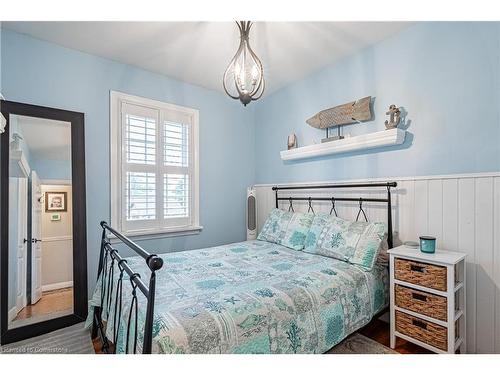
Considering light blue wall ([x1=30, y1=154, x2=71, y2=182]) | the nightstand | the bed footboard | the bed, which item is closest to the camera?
the bed footboard

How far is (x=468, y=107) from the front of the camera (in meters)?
1.82

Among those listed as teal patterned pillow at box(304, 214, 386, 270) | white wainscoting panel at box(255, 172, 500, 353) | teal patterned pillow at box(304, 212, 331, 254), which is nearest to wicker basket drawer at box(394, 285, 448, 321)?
teal patterned pillow at box(304, 214, 386, 270)

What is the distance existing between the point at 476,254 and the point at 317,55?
217 centimetres

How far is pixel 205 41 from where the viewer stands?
7.41 feet

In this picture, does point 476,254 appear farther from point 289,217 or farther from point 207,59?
point 207,59

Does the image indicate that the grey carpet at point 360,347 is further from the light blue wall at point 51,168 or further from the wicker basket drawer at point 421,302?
the light blue wall at point 51,168

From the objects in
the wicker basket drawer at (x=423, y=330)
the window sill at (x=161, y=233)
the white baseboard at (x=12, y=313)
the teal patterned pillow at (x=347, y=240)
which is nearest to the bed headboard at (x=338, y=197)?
the teal patterned pillow at (x=347, y=240)

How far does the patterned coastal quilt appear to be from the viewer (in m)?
1.14

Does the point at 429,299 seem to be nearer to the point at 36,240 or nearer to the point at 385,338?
the point at 385,338

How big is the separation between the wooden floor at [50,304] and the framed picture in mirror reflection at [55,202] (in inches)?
28.4

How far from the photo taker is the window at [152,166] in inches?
103

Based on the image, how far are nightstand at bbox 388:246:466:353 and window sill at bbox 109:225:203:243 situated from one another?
216cm

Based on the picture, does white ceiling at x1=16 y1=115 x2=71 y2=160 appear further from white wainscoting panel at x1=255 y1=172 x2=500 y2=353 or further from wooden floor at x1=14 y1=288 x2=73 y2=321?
white wainscoting panel at x1=255 y1=172 x2=500 y2=353
